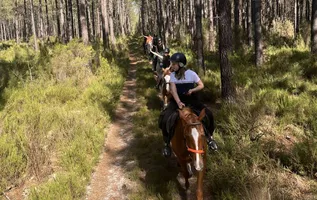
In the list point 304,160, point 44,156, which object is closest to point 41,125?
point 44,156

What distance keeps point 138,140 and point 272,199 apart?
4.46 m

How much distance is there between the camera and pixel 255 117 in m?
6.88

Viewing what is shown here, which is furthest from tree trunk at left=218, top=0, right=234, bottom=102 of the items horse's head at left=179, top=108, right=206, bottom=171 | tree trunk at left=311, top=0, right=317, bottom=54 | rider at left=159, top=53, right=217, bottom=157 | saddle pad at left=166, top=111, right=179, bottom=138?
tree trunk at left=311, top=0, right=317, bottom=54

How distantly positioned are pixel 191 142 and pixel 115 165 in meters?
3.43

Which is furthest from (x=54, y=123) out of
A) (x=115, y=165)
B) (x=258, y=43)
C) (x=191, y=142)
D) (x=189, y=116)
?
(x=258, y=43)

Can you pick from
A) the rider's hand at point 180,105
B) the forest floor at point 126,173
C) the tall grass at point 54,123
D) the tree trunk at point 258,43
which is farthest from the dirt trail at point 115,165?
the tree trunk at point 258,43

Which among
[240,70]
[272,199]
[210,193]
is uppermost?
[240,70]

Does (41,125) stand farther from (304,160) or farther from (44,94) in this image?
(304,160)

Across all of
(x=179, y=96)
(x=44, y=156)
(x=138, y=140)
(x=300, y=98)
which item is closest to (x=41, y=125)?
(x=44, y=156)

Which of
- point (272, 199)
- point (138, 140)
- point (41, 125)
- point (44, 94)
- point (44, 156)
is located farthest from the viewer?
point (44, 94)

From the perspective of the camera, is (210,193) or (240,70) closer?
(210,193)

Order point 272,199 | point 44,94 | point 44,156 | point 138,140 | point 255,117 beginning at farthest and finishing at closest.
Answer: point 44,94 < point 138,140 < point 255,117 < point 44,156 < point 272,199

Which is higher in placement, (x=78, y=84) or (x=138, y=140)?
(x=78, y=84)

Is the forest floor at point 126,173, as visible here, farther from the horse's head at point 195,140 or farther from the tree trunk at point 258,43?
the tree trunk at point 258,43
